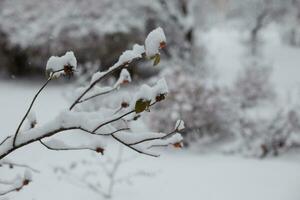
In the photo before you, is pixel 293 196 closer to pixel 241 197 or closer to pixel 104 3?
pixel 241 197

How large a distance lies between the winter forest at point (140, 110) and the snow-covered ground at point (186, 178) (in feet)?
0.08

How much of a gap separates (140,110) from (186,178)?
4.71 m

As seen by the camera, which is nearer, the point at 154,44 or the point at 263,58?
the point at 154,44

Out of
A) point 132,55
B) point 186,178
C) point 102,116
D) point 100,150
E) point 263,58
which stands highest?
point 263,58

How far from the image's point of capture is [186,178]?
20.4 ft

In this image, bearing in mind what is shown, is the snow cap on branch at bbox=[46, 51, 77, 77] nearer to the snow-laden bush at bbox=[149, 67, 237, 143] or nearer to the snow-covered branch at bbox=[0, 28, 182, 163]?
the snow-covered branch at bbox=[0, 28, 182, 163]

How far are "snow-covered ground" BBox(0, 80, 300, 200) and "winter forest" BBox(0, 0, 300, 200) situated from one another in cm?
2

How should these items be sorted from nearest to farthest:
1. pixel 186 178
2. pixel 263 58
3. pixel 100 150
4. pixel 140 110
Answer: pixel 140 110 < pixel 100 150 < pixel 186 178 < pixel 263 58

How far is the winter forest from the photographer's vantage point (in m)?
1.88

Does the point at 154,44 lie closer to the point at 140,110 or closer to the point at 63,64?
the point at 140,110

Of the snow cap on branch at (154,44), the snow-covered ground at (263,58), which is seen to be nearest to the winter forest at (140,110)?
the snow cap on branch at (154,44)

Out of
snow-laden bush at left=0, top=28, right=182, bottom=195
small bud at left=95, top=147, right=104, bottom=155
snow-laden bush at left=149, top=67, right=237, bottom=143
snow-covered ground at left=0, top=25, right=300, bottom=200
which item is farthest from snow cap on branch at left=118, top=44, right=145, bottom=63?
snow-laden bush at left=149, top=67, right=237, bottom=143

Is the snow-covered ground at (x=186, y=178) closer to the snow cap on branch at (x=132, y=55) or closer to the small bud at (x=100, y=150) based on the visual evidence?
the small bud at (x=100, y=150)

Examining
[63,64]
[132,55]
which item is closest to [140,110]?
[132,55]
